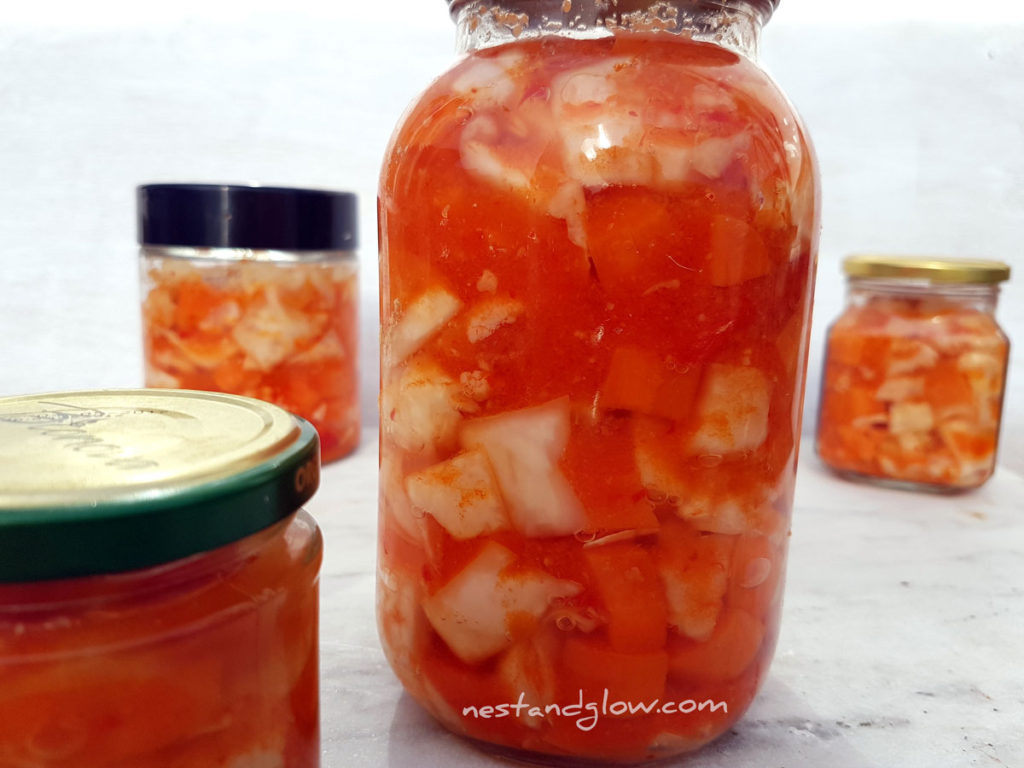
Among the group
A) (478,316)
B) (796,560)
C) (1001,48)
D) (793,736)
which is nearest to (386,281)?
(478,316)

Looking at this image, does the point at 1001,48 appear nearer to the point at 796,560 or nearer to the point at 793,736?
the point at 796,560

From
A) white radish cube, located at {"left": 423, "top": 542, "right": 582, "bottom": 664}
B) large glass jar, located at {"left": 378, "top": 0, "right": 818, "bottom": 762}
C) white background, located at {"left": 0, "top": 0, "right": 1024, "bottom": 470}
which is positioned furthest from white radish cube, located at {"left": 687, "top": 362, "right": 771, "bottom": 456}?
white background, located at {"left": 0, "top": 0, "right": 1024, "bottom": 470}

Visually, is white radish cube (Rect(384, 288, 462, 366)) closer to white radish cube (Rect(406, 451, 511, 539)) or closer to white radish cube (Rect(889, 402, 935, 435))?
white radish cube (Rect(406, 451, 511, 539))

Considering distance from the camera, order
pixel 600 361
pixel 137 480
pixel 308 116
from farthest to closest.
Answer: pixel 308 116 < pixel 600 361 < pixel 137 480

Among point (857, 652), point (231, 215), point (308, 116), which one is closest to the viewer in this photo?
point (857, 652)

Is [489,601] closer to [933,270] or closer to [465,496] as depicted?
[465,496]

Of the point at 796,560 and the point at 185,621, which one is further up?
the point at 185,621

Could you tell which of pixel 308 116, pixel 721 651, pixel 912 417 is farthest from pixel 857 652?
pixel 308 116
